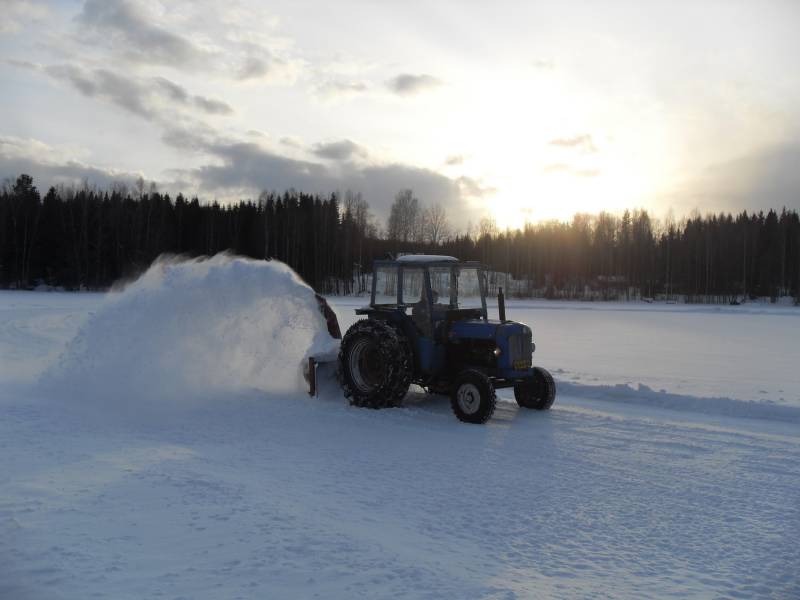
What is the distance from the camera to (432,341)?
1003 cm

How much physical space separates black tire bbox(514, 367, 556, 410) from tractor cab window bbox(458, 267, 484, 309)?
144 cm

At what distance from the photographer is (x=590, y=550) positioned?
4.79 meters

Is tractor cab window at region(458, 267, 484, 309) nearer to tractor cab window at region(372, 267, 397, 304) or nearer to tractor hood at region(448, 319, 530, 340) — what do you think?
tractor hood at region(448, 319, 530, 340)

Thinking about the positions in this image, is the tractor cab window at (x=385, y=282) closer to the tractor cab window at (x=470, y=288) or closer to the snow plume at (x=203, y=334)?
the tractor cab window at (x=470, y=288)

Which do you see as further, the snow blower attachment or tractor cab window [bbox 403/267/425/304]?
the snow blower attachment

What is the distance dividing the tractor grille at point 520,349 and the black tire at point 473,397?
0.68m

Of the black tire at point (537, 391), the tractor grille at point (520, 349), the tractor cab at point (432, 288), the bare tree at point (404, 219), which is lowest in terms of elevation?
the black tire at point (537, 391)

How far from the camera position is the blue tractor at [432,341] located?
384 inches

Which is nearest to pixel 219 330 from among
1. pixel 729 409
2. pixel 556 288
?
pixel 729 409

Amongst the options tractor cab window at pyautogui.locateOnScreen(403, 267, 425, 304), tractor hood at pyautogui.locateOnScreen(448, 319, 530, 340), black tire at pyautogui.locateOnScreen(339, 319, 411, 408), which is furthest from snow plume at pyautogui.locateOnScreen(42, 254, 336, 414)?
tractor hood at pyautogui.locateOnScreen(448, 319, 530, 340)

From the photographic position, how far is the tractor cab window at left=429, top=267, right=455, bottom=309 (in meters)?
10.1

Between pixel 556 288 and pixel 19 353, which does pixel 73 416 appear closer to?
pixel 19 353

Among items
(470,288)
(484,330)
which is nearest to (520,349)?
(484,330)

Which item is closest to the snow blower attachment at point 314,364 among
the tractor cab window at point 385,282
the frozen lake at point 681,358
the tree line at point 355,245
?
the tractor cab window at point 385,282
